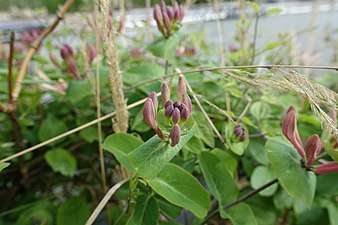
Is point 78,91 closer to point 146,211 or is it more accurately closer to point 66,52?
point 66,52

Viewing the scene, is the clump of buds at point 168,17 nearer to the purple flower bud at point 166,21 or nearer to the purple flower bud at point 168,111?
the purple flower bud at point 166,21

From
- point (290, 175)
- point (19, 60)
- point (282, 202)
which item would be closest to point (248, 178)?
point (282, 202)

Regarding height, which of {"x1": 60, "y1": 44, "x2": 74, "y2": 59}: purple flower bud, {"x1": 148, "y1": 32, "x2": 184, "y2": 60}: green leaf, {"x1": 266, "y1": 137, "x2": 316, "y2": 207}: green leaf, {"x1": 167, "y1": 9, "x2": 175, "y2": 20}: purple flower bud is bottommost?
{"x1": 266, "y1": 137, "x2": 316, "y2": 207}: green leaf

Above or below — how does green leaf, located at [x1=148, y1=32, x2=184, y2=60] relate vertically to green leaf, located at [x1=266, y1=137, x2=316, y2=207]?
above

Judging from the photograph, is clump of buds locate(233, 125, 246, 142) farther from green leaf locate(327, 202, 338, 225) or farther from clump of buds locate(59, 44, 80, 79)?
clump of buds locate(59, 44, 80, 79)

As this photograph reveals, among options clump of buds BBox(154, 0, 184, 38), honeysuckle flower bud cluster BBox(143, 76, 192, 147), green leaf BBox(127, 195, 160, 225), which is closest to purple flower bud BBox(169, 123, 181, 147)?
honeysuckle flower bud cluster BBox(143, 76, 192, 147)

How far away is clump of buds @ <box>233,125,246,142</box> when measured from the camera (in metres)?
0.39

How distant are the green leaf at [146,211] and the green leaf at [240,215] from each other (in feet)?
0.23

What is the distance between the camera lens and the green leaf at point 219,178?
388 mm

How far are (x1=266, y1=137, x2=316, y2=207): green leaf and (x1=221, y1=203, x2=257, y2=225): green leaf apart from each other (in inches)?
2.2

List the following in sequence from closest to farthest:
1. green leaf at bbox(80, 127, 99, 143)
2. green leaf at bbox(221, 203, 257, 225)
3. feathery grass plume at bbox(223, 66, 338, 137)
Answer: feathery grass plume at bbox(223, 66, 338, 137) → green leaf at bbox(221, 203, 257, 225) → green leaf at bbox(80, 127, 99, 143)

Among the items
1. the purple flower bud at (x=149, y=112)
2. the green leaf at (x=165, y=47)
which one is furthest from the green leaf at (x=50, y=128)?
the purple flower bud at (x=149, y=112)

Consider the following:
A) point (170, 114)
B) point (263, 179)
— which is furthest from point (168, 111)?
point (263, 179)

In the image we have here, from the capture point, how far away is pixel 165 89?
0.29 metres
